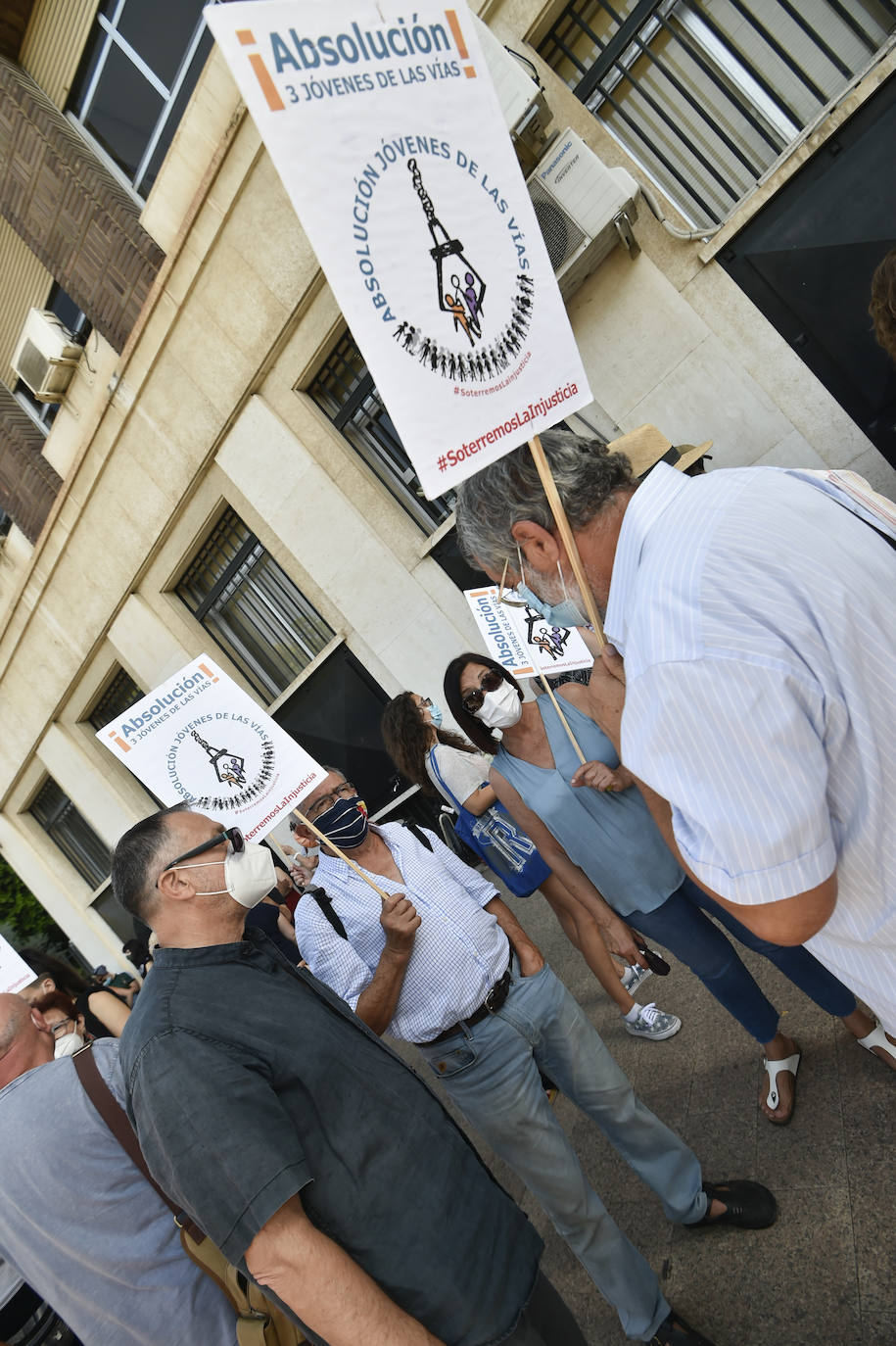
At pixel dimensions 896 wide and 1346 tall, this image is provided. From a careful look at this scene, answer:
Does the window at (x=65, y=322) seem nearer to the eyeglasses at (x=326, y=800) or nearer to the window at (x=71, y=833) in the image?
the window at (x=71, y=833)

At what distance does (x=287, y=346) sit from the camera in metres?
8.64

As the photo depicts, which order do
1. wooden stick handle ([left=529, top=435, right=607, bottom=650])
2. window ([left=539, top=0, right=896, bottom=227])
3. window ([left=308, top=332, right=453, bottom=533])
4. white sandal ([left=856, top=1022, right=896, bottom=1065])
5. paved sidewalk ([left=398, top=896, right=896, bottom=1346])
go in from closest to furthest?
wooden stick handle ([left=529, top=435, right=607, bottom=650]) → paved sidewalk ([left=398, top=896, right=896, bottom=1346]) → white sandal ([left=856, top=1022, right=896, bottom=1065]) → window ([left=539, top=0, right=896, bottom=227]) → window ([left=308, top=332, right=453, bottom=533])

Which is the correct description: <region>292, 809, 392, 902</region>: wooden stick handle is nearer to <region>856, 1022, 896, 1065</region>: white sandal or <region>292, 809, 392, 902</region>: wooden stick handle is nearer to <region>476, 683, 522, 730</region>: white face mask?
<region>476, 683, 522, 730</region>: white face mask

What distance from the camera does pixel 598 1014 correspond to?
5.27m

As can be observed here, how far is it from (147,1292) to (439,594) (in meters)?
6.77

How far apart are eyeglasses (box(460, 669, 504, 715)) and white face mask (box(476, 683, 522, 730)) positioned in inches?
0.9

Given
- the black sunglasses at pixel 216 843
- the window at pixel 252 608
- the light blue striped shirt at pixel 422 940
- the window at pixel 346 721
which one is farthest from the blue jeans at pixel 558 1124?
the window at pixel 252 608

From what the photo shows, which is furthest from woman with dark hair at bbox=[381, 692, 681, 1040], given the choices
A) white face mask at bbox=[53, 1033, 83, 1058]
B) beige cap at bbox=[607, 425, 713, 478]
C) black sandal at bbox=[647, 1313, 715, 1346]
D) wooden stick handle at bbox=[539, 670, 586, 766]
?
white face mask at bbox=[53, 1033, 83, 1058]

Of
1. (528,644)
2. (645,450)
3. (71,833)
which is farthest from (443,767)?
(71,833)

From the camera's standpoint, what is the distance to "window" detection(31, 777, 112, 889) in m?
14.1

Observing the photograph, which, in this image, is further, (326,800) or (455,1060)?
(326,800)

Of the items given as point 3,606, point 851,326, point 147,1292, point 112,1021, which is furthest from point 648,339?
point 3,606

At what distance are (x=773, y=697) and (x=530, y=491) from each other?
33.0 inches

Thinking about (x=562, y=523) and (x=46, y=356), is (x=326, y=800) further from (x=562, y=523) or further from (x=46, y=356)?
(x=46, y=356)
